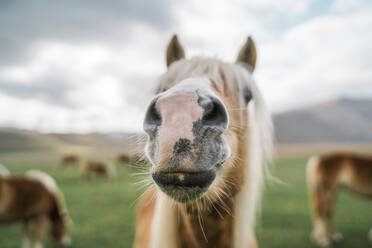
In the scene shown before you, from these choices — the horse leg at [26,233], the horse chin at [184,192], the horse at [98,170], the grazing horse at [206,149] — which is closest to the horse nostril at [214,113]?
the grazing horse at [206,149]

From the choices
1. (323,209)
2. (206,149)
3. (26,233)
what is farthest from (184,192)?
(26,233)

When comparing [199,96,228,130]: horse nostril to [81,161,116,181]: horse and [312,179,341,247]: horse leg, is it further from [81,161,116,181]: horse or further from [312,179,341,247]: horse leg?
[81,161,116,181]: horse

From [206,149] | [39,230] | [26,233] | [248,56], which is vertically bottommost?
[26,233]

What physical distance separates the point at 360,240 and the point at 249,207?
6483 mm

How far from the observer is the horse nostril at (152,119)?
3.88 feet

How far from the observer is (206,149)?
3.72 feet

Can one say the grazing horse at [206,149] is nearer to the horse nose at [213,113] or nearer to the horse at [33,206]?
the horse nose at [213,113]

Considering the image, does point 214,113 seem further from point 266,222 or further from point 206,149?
point 266,222

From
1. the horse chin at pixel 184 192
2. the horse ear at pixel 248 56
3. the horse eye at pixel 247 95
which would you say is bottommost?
the horse chin at pixel 184 192

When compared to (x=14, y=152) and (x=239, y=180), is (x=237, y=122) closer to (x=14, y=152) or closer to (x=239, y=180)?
(x=239, y=180)

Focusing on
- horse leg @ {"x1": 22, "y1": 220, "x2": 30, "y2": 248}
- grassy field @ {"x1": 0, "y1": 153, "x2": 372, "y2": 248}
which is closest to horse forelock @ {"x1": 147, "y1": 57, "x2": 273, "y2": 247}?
grassy field @ {"x1": 0, "y1": 153, "x2": 372, "y2": 248}

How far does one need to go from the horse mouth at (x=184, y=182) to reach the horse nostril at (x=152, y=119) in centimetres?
23

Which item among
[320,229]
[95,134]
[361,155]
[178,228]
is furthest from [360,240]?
[95,134]

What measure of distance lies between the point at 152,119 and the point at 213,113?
0.33 meters
